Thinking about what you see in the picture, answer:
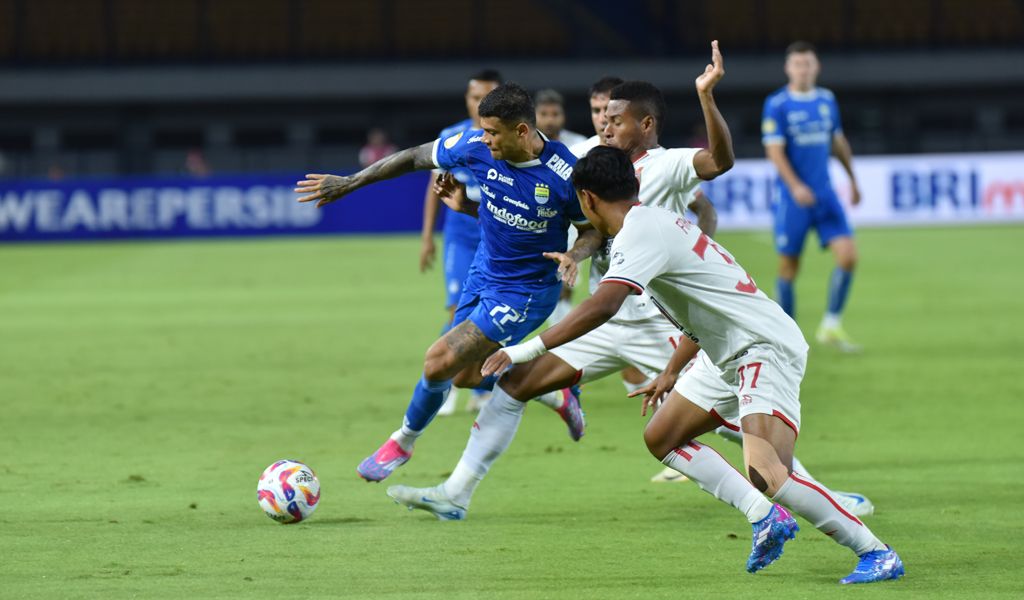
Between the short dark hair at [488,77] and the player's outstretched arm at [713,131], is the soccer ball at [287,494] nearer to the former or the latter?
the player's outstretched arm at [713,131]

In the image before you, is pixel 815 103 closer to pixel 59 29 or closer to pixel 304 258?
pixel 304 258

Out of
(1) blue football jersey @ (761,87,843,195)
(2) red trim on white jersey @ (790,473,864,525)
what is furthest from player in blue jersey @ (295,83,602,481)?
(1) blue football jersey @ (761,87,843,195)

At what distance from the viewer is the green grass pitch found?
18.8ft

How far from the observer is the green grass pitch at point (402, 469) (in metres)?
5.74

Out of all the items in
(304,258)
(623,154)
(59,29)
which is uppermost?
(623,154)

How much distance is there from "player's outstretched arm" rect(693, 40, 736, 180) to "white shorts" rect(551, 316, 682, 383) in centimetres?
97

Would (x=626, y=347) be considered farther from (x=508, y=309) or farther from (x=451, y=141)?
(x=451, y=141)

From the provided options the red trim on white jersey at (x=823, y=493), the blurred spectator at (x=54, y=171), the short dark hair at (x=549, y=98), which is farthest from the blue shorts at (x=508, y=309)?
the blurred spectator at (x=54, y=171)

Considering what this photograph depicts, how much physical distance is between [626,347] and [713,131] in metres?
1.42

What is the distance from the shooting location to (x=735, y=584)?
18.2 feet

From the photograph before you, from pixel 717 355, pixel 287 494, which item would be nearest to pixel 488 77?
pixel 287 494

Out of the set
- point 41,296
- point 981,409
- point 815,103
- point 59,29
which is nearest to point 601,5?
point 59,29

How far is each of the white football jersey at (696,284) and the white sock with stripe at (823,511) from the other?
1.86ft

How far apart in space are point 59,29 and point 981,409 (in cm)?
3121
